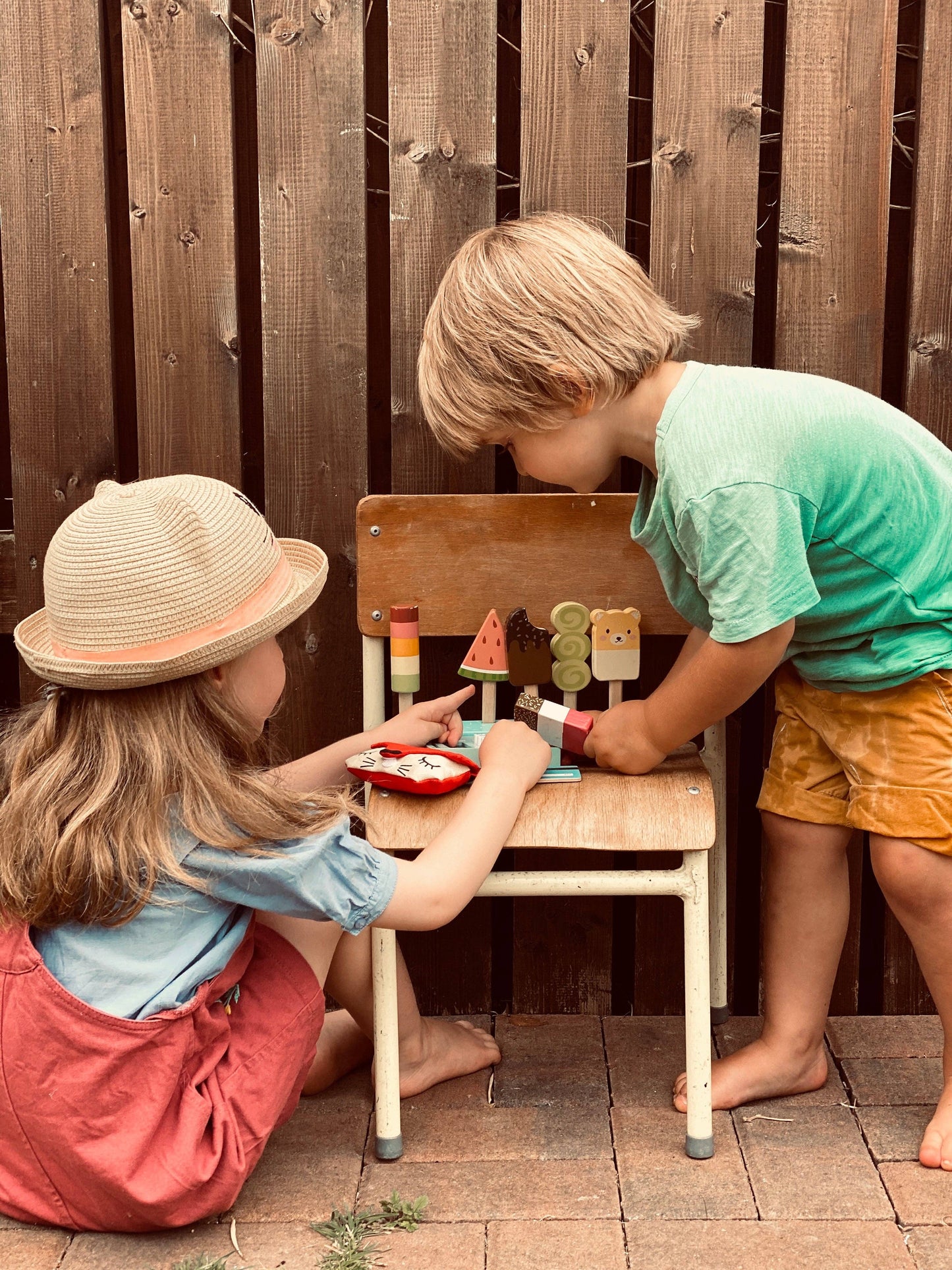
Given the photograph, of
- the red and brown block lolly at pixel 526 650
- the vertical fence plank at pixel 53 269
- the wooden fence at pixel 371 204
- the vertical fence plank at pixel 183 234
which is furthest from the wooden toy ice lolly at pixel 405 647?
the vertical fence plank at pixel 53 269

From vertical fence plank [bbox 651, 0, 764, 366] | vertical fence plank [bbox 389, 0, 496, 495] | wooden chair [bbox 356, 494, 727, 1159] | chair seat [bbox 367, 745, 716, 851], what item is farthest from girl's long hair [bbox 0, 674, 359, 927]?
vertical fence plank [bbox 651, 0, 764, 366]

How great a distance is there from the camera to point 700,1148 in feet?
6.70

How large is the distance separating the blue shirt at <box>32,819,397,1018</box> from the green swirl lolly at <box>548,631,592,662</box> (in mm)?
672

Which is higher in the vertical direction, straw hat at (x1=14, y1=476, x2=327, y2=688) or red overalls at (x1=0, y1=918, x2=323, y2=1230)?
straw hat at (x1=14, y1=476, x2=327, y2=688)

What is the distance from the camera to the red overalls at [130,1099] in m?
1.73

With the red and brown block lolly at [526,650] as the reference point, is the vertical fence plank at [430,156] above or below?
above

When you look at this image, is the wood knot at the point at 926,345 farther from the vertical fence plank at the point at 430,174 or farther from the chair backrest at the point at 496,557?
the vertical fence plank at the point at 430,174

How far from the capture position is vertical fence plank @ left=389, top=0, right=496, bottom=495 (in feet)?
7.67

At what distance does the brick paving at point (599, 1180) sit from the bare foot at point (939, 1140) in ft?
0.08

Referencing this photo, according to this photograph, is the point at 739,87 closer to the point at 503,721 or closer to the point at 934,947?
the point at 503,721

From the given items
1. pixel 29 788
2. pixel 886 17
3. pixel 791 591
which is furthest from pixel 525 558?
pixel 886 17

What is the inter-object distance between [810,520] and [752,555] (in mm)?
155

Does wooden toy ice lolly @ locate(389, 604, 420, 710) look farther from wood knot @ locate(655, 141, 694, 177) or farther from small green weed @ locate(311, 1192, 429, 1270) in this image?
wood knot @ locate(655, 141, 694, 177)

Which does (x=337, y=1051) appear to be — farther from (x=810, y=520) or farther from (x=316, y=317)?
(x=316, y=317)
